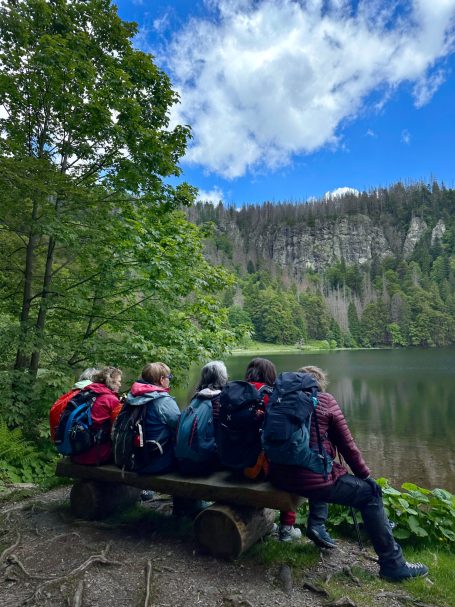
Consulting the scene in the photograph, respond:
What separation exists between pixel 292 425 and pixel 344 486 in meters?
0.92

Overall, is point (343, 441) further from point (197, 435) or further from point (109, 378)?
point (109, 378)

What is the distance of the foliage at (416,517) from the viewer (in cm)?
504

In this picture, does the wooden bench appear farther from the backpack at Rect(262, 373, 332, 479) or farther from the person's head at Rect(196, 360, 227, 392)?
the person's head at Rect(196, 360, 227, 392)

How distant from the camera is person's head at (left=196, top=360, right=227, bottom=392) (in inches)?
168

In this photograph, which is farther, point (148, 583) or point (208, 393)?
point (208, 393)

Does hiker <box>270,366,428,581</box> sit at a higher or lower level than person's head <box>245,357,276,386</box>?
lower

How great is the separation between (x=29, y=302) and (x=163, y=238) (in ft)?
10.5

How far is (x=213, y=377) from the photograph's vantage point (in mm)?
4293

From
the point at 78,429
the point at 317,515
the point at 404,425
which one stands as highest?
the point at 78,429

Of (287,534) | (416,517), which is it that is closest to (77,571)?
(287,534)

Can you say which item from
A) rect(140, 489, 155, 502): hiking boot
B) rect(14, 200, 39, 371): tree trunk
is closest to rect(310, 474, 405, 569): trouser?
rect(140, 489, 155, 502): hiking boot

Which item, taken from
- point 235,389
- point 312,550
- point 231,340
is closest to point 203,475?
point 235,389

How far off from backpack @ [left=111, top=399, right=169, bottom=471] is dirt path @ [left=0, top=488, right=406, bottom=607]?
81 cm

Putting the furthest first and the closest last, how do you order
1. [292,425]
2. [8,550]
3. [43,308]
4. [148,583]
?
[43,308]
[8,550]
[292,425]
[148,583]
